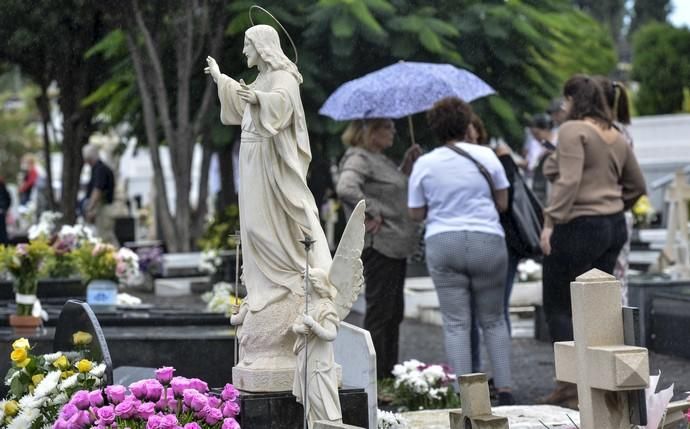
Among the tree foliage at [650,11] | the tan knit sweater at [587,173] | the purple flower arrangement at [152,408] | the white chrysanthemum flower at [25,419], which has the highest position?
the tree foliage at [650,11]

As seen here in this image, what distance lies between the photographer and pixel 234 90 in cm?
663

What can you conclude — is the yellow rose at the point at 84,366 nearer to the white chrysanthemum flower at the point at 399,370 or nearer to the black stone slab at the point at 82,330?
the black stone slab at the point at 82,330

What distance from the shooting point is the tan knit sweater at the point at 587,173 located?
8.81m

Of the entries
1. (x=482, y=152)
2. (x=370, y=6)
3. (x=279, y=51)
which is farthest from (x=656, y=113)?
(x=279, y=51)

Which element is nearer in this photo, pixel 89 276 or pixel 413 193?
pixel 413 193

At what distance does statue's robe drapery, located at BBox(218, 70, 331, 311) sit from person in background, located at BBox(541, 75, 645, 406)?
8.88ft

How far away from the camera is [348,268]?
6.07m

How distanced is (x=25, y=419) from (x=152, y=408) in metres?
0.61

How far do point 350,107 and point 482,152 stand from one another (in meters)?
2.38

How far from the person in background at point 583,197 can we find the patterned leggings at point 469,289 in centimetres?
32

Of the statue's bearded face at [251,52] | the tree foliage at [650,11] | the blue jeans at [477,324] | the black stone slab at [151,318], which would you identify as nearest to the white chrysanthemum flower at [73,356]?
the statue's bearded face at [251,52]

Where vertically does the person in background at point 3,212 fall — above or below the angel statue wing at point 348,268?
below

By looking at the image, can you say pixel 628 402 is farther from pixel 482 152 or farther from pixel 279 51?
pixel 482 152

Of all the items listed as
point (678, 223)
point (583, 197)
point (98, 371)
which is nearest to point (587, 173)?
point (583, 197)
